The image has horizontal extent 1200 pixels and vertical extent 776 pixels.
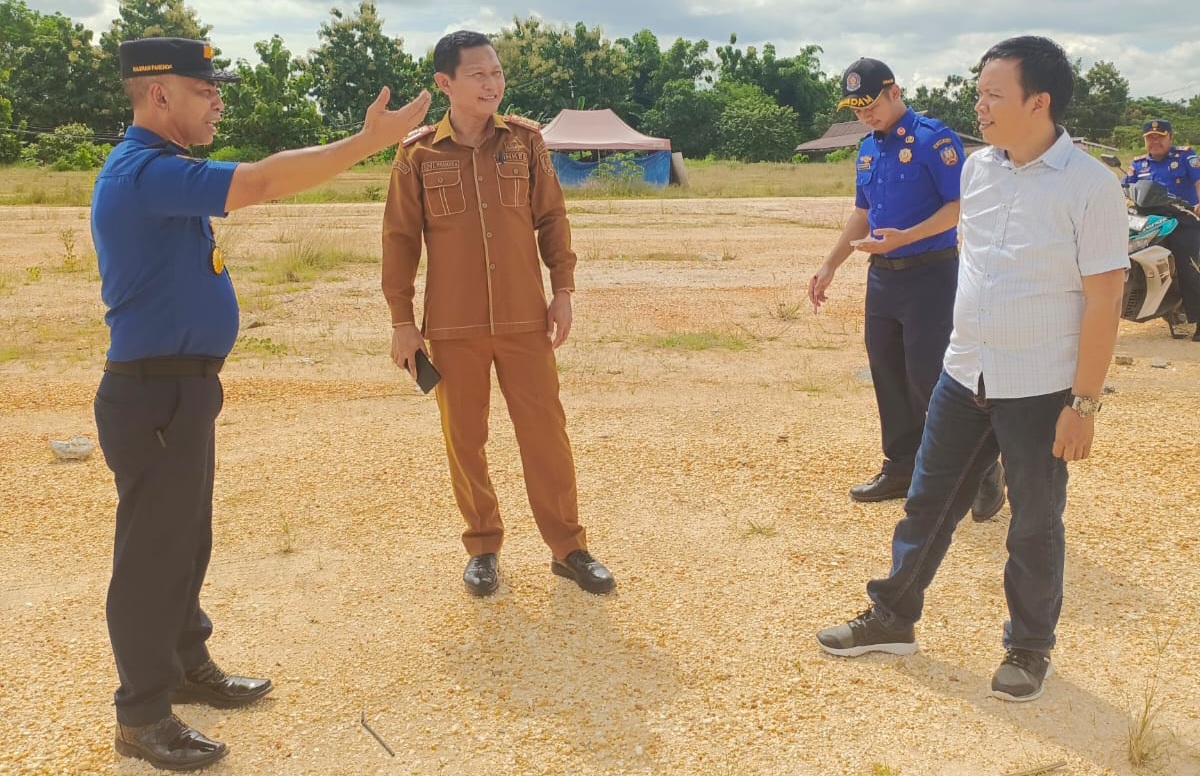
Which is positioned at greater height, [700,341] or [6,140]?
[6,140]

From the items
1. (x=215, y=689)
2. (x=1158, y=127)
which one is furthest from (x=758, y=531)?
(x=1158, y=127)

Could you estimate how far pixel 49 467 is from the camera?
5660 mm

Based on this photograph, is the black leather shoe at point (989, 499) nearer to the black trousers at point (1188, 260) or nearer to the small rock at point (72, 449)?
the small rock at point (72, 449)

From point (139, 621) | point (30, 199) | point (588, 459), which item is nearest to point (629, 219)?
point (30, 199)

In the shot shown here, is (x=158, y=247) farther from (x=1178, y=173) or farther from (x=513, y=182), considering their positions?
(x=1178, y=173)

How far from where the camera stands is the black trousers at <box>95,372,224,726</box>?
2752 mm

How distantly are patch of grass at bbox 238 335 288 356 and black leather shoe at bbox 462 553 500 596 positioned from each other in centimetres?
520

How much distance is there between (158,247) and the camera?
8.84 ft

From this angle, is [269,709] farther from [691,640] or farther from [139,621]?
[691,640]

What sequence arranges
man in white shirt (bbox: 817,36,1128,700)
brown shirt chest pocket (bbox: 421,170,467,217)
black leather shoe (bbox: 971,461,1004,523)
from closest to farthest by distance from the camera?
man in white shirt (bbox: 817,36,1128,700) < brown shirt chest pocket (bbox: 421,170,467,217) < black leather shoe (bbox: 971,461,1004,523)

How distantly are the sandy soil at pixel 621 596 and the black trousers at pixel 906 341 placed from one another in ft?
1.32

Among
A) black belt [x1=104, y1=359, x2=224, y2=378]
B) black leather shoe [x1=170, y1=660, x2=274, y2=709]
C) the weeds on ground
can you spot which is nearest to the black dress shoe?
black leather shoe [x1=170, y1=660, x2=274, y2=709]

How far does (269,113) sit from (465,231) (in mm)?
39716

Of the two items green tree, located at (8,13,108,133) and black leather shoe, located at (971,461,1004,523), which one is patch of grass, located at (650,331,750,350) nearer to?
black leather shoe, located at (971,461,1004,523)
